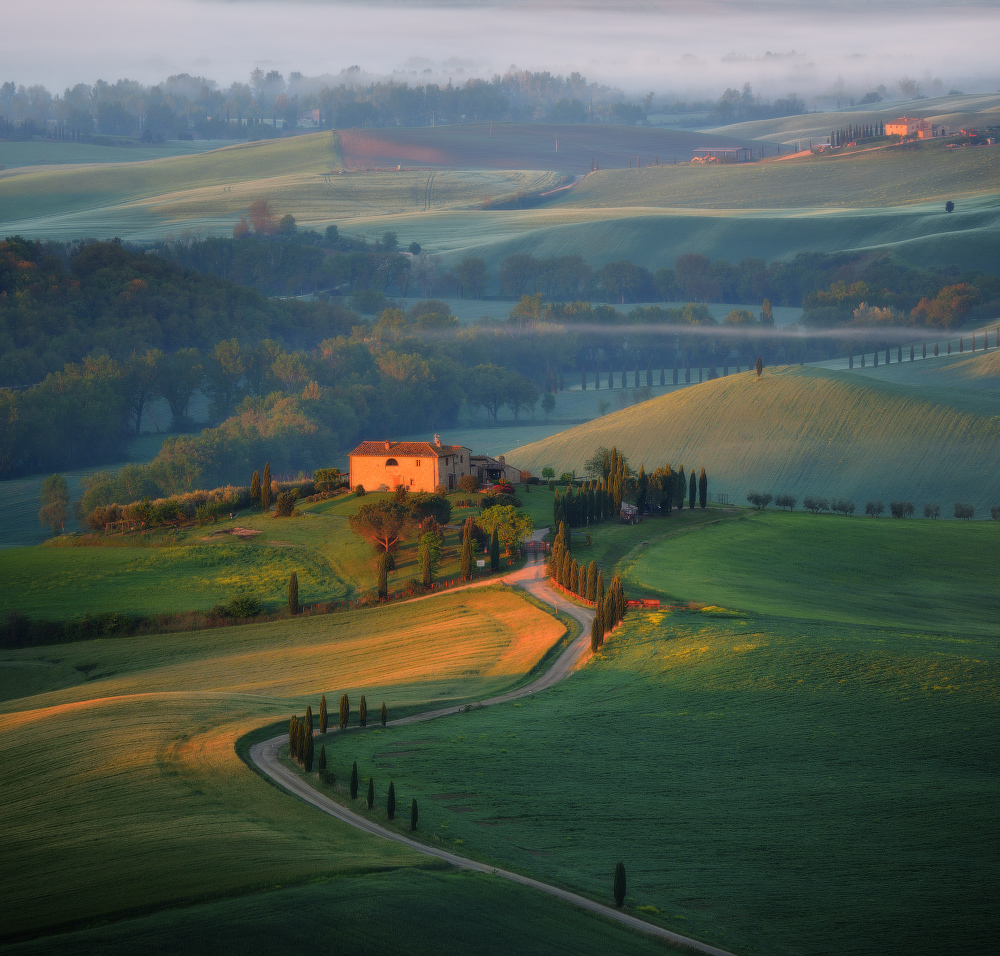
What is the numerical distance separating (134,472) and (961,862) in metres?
97.2

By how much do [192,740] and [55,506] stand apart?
72.4 meters

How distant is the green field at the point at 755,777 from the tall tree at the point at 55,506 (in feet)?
224

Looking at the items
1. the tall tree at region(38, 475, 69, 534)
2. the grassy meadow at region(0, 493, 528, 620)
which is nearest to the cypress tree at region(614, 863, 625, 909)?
the grassy meadow at region(0, 493, 528, 620)

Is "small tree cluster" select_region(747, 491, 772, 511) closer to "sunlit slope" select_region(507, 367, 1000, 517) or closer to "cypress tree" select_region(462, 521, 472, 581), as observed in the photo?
"sunlit slope" select_region(507, 367, 1000, 517)

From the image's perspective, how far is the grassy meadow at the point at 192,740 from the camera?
2320cm

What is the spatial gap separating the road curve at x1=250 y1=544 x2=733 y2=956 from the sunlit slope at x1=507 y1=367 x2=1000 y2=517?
48.9m

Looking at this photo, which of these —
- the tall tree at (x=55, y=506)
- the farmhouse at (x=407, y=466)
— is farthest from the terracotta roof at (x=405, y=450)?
the tall tree at (x=55, y=506)

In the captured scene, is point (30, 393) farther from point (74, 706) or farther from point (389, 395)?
point (74, 706)

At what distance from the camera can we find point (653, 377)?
602 feet

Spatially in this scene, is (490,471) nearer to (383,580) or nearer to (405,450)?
(405,450)

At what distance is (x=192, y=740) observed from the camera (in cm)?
3616

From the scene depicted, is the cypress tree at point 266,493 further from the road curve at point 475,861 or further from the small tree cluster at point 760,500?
the small tree cluster at point 760,500

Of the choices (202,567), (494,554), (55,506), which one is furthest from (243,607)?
(55,506)

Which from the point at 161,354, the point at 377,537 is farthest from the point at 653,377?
the point at 377,537
